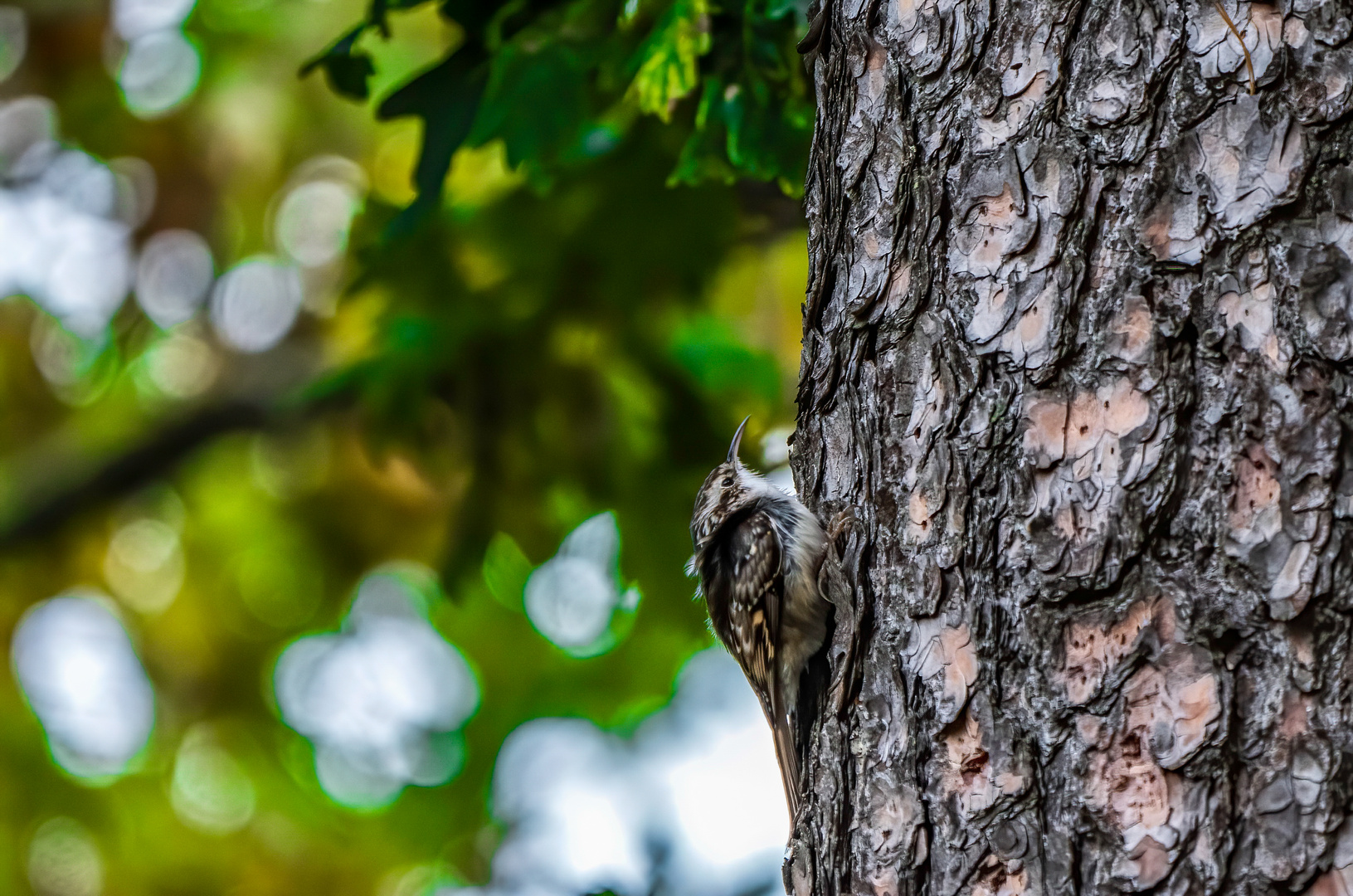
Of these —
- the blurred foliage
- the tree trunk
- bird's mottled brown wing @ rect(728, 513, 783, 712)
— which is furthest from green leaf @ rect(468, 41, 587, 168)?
bird's mottled brown wing @ rect(728, 513, 783, 712)

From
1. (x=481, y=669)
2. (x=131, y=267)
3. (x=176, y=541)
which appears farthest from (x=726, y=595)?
(x=176, y=541)

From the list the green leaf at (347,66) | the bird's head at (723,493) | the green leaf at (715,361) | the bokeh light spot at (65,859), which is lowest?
the bird's head at (723,493)

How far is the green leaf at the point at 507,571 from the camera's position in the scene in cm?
467

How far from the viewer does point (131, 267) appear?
7426 mm

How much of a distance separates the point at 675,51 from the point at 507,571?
11.2ft

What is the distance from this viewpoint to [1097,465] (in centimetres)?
177

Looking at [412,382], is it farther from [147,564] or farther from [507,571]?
[147,564]

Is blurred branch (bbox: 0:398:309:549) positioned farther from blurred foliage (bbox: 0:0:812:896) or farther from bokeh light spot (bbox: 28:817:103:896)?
bokeh light spot (bbox: 28:817:103:896)

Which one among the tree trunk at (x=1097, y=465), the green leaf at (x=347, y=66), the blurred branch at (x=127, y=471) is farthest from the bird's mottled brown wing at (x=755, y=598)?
the blurred branch at (x=127, y=471)

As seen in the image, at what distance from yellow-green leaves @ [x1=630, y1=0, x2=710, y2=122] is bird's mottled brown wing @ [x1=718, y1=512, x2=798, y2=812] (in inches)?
41.9

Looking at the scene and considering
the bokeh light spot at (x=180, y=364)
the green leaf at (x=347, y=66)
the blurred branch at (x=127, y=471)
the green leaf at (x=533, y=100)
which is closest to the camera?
the green leaf at (x=533, y=100)

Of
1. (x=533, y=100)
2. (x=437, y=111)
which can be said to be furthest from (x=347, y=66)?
(x=533, y=100)

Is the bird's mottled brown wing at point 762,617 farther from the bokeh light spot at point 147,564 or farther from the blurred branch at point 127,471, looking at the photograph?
the bokeh light spot at point 147,564

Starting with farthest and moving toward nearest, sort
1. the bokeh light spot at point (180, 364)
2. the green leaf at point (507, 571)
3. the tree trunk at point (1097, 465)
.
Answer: the bokeh light spot at point (180, 364), the green leaf at point (507, 571), the tree trunk at point (1097, 465)
